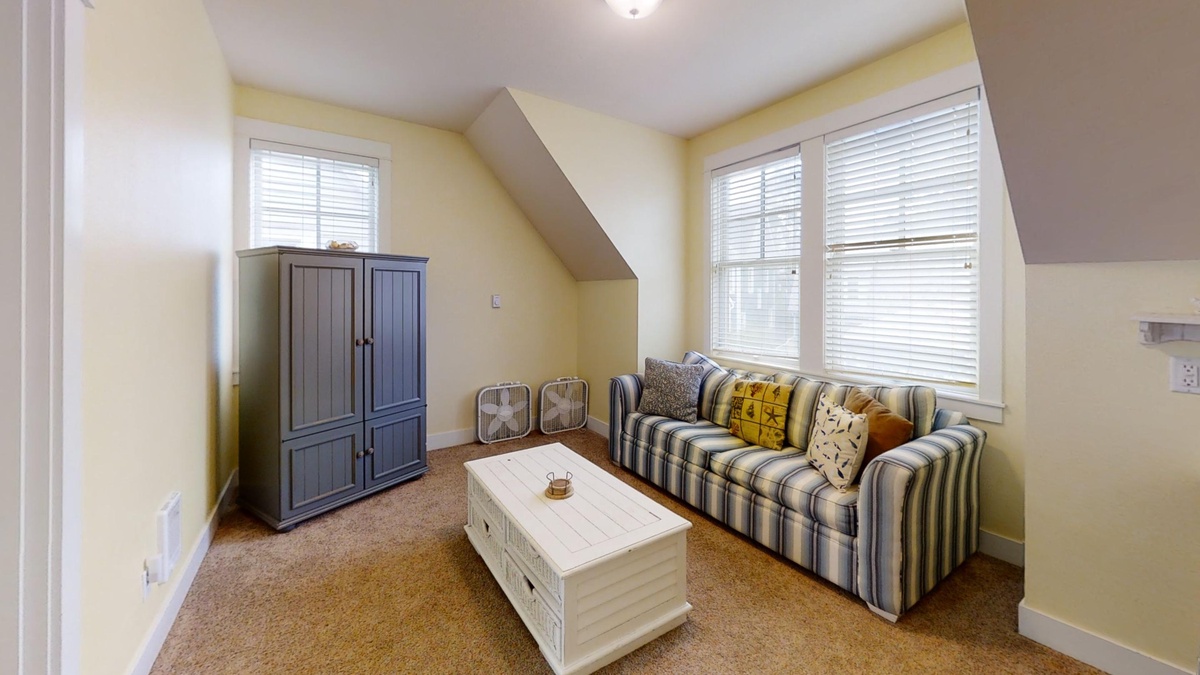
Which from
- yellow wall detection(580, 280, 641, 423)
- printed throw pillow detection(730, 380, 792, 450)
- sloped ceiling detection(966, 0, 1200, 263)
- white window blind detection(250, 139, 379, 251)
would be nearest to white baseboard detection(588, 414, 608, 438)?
yellow wall detection(580, 280, 641, 423)

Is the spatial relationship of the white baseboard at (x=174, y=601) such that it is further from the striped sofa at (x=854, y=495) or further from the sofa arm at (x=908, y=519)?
the sofa arm at (x=908, y=519)

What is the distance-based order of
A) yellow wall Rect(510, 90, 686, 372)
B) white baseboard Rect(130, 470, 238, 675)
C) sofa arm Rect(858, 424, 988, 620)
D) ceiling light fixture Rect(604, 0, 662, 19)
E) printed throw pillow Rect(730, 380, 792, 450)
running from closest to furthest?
white baseboard Rect(130, 470, 238, 675)
sofa arm Rect(858, 424, 988, 620)
ceiling light fixture Rect(604, 0, 662, 19)
printed throw pillow Rect(730, 380, 792, 450)
yellow wall Rect(510, 90, 686, 372)

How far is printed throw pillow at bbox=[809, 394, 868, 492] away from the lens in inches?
81.3

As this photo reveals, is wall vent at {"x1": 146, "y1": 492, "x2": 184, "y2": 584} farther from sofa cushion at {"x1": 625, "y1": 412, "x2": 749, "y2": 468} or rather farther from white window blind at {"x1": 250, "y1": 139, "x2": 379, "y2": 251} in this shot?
sofa cushion at {"x1": 625, "y1": 412, "x2": 749, "y2": 468}

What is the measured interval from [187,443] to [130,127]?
Result: 1.35 m

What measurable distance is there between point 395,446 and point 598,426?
1.88 meters

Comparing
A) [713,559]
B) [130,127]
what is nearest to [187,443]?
[130,127]

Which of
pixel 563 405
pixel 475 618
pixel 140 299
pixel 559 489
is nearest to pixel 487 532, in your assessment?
pixel 475 618

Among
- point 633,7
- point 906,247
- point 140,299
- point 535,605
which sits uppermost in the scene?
point 633,7

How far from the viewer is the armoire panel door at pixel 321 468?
2504mm

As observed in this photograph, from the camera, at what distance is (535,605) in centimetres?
169

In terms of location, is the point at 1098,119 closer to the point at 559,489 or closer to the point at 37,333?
the point at 559,489

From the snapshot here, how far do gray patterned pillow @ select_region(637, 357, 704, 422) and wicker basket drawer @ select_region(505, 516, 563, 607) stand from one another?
1533mm

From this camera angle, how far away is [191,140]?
2049mm
